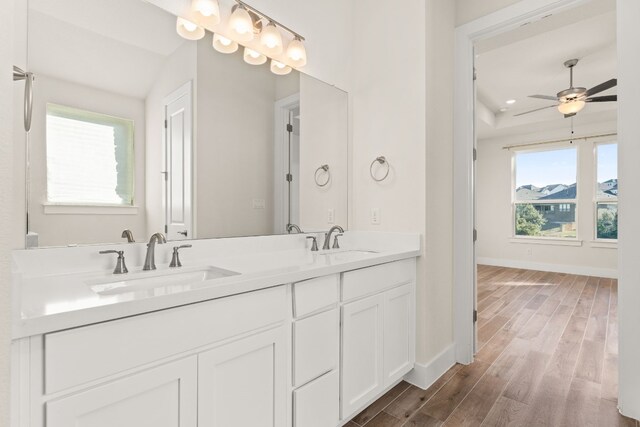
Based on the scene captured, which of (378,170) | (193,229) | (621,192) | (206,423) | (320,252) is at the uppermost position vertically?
(378,170)

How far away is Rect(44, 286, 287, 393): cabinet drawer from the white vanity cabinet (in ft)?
1.76

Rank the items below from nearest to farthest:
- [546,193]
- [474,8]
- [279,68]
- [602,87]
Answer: [279,68] < [474,8] < [602,87] < [546,193]

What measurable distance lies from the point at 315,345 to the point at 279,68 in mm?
1593

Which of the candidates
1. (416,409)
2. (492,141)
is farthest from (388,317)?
Answer: (492,141)

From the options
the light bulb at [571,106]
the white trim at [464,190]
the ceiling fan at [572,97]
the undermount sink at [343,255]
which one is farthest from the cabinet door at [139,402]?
the light bulb at [571,106]

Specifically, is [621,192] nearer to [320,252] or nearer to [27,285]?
[320,252]

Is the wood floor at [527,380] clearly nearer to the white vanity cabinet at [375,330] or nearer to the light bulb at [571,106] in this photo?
the white vanity cabinet at [375,330]

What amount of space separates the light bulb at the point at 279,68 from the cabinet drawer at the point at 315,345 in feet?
4.71

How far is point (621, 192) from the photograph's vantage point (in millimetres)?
1764

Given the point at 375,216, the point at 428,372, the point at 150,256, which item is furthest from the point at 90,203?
the point at 428,372

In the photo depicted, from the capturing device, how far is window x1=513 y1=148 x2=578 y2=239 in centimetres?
567

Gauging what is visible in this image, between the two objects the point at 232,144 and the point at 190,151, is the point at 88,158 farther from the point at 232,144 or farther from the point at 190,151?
the point at 232,144

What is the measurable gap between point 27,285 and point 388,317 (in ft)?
5.11

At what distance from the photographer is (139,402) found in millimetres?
890
